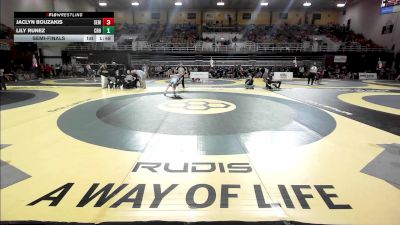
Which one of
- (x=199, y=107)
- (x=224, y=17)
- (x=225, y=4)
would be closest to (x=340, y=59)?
(x=225, y=4)

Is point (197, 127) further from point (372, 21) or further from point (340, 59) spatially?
point (372, 21)

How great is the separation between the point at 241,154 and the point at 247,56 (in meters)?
30.1

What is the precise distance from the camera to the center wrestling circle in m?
5.19

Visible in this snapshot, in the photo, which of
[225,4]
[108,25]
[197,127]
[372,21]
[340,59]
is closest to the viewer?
[108,25]

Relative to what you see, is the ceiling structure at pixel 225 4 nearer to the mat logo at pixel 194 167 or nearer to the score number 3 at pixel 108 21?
the score number 3 at pixel 108 21

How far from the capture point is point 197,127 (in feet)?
21.1

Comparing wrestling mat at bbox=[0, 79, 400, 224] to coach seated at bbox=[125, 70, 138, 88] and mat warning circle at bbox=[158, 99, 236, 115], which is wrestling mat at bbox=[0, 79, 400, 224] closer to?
mat warning circle at bbox=[158, 99, 236, 115]

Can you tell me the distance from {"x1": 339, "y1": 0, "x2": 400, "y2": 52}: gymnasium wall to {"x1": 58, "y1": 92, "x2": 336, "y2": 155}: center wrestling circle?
3097 cm

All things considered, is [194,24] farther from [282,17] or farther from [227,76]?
[227,76]

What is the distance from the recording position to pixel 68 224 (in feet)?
8.54

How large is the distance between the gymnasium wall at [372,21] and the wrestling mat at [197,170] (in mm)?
32030

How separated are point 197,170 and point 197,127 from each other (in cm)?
254

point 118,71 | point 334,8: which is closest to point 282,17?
point 334,8

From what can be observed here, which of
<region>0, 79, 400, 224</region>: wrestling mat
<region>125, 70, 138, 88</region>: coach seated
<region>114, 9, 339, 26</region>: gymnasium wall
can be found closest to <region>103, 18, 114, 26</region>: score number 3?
<region>0, 79, 400, 224</region>: wrestling mat
